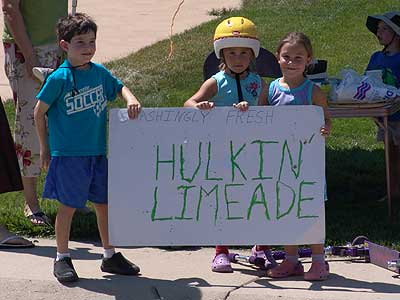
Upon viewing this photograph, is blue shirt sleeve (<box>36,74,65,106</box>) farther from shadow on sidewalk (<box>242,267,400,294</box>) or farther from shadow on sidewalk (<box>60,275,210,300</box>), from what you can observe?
shadow on sidewalk (<box>242,267,400,294</box>)

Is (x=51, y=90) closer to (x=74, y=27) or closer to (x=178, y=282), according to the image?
(x=74, y=27)

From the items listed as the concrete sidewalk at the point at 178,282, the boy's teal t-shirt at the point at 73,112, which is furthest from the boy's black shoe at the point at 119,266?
the boy's teal t-shirt at the point at 73,112

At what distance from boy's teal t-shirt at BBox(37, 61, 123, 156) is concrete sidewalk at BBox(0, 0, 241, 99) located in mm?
6731

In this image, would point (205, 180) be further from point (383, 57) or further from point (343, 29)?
point (343, 29)

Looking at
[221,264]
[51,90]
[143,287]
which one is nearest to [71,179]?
[51,90]

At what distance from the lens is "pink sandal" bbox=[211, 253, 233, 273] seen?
5.55 metres

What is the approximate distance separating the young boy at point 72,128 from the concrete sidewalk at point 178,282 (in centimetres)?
17

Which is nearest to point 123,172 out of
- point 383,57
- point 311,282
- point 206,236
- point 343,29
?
point 206,236

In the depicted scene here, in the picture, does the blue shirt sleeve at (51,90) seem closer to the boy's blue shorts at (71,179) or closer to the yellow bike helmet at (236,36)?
the boy's blue shorts at (71,179)

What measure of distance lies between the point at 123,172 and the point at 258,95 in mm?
885

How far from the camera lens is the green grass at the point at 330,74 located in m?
6.50

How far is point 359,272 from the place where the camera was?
18.3 ft

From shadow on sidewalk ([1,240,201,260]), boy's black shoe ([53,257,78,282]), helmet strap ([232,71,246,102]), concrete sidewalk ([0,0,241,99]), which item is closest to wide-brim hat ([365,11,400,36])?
helmet strap ([232,71,246,102])

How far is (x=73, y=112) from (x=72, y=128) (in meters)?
0.08
